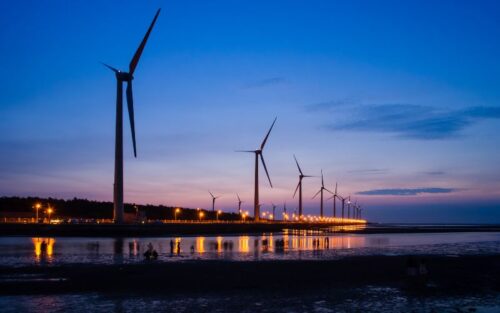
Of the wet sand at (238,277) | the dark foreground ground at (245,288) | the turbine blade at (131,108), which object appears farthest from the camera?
the turbine blade at (131,108)

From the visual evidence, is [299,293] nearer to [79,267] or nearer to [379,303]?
[379,303]

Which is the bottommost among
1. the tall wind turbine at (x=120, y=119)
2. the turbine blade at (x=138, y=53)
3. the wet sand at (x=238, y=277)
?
the wet sand at (x=238, y=277)

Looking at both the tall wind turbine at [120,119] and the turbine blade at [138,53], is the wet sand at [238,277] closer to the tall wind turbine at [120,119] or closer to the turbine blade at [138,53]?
the tall wind turbine at [120,119]

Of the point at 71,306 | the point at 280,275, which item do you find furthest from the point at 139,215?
the point at 71,306

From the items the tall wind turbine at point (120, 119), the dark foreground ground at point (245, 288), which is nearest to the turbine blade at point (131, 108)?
the tall wind turbine at point (120, 119)

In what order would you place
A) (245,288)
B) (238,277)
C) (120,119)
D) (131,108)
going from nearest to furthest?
(245,288) → (238,277) → (131,108) → (120,119)

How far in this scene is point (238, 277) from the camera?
33188 millimetres

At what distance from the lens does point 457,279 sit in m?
33.4

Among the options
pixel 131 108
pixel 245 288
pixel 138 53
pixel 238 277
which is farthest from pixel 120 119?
pixel 245 288

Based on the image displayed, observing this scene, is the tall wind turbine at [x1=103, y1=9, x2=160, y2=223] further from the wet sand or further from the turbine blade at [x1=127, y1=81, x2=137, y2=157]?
the wet sand

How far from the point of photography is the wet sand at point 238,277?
28516 millimetres

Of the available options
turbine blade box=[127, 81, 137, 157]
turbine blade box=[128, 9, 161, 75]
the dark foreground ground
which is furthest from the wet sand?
turbine blade box=[128, 9, 161, 75]

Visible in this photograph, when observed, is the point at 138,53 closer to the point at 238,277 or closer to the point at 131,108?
the point at 131,108

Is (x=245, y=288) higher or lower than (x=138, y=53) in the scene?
lower
